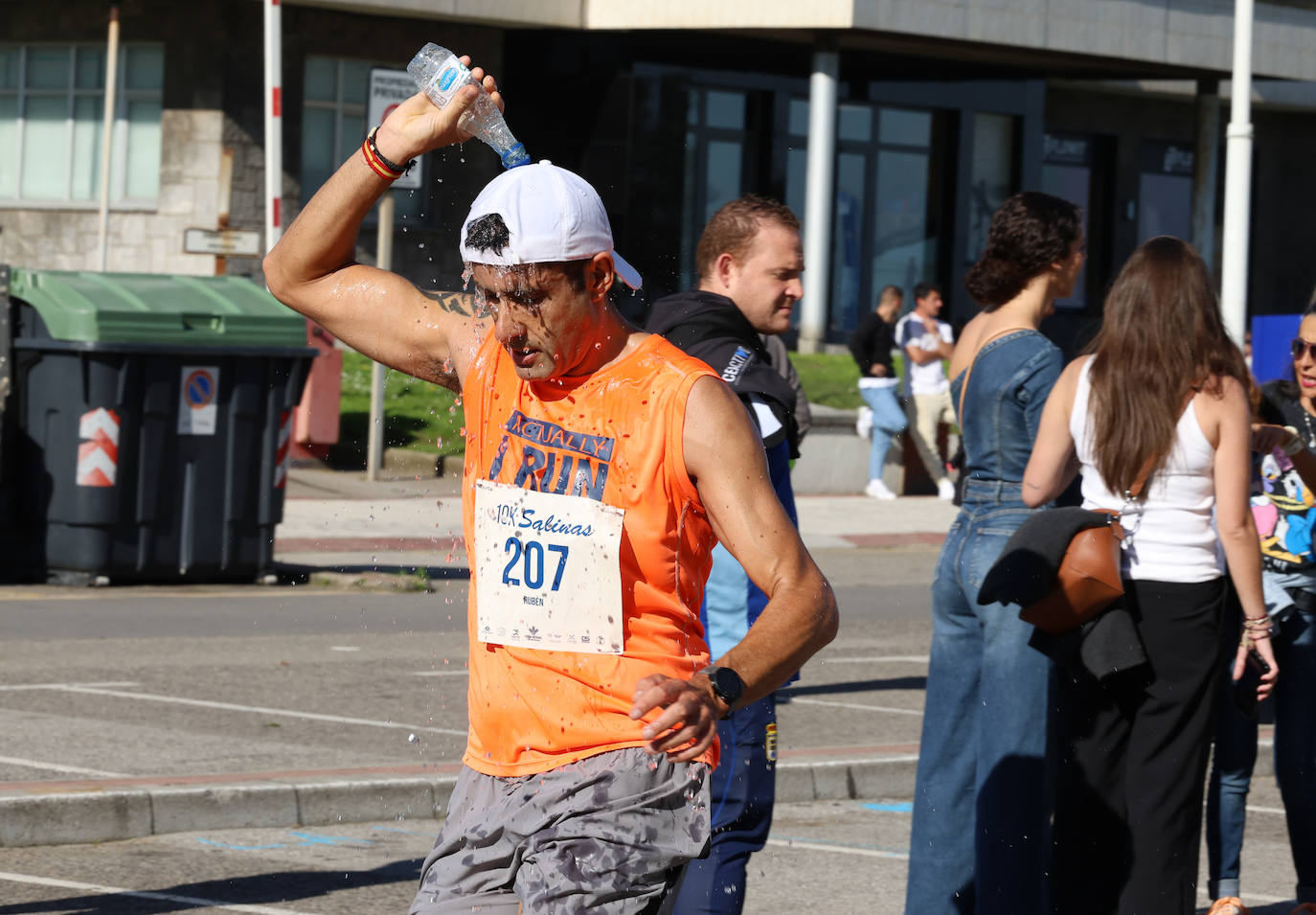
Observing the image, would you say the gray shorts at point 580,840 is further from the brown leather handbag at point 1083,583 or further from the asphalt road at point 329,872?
the asphalt road at point 329,872

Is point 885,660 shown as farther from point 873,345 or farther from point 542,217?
point 873,345

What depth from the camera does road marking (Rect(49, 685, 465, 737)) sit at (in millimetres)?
8500

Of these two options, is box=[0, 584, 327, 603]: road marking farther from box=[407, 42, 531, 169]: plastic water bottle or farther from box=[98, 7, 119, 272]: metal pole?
box=[407, 42, 531, 169]: plastic water bottle

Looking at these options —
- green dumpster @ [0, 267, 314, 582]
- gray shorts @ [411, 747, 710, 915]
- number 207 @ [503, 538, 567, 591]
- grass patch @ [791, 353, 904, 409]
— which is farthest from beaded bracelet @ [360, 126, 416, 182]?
grass patch @ [791, 353, 904, 409]

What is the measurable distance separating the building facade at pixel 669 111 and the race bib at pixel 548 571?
1869 cm

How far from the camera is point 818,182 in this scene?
26625 millimetres

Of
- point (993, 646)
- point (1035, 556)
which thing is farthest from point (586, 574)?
point (993, 646)

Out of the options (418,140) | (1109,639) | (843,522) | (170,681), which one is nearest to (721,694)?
(418,140)

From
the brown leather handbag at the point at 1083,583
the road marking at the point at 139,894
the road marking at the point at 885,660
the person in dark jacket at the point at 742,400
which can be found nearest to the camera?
the person in dark jacket at the point at 742,400

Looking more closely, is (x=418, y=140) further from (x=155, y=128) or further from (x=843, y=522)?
(x=155, y=128)

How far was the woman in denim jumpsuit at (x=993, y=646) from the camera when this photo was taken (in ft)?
17.3

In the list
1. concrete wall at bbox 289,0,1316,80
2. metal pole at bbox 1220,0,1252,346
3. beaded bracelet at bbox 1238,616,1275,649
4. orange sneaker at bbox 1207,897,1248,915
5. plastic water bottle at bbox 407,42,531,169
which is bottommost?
orange sneaker at bbox 1207,897,1248,915

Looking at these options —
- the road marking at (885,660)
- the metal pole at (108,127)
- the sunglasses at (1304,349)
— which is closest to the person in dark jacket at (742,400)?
the sunglasses at (1304,349)

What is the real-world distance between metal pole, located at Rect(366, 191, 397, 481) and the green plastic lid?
2799 mm
